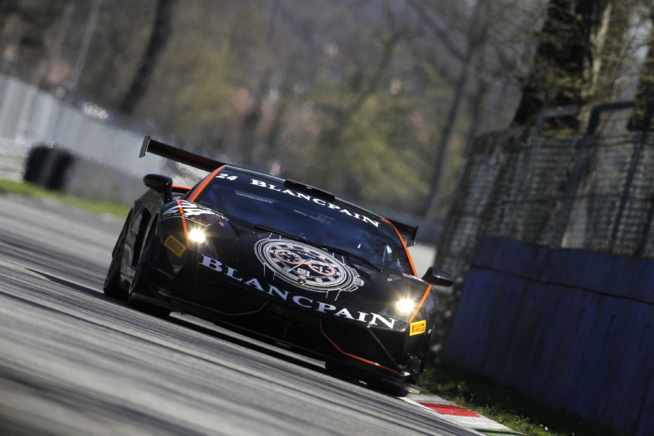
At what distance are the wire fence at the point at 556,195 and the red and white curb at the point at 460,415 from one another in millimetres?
2410

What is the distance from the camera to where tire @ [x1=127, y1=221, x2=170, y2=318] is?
8078mm

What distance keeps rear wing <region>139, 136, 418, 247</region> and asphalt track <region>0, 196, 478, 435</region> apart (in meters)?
1.22

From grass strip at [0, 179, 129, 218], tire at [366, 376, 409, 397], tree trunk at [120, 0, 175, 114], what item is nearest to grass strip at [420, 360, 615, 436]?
tire at [366, 376, 409, 397]

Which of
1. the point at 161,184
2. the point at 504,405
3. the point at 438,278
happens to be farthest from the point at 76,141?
the point at 438,278

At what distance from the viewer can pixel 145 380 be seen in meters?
5.02

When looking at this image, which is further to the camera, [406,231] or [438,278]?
[406,231]

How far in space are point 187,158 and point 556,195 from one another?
15.5 feet

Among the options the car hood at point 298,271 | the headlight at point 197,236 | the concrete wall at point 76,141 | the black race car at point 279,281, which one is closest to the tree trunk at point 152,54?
the concrete wall at point 76,141

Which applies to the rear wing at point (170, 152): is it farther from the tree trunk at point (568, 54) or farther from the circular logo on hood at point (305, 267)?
the tree trunk at point (568, 54)

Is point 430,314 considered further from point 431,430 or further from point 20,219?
point 20,219

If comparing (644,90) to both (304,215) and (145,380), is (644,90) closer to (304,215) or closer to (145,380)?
(304,215)

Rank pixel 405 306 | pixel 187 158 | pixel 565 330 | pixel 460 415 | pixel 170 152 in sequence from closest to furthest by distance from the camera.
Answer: pixel 405 306, pixel 460 415, pixel 170 152, pixel 187 158, pixel 565 330

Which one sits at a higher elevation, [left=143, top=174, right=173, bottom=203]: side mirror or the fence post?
the fence post

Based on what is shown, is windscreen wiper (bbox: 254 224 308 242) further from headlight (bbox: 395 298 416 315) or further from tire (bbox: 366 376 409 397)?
tire (bbox: 366 376 409 397)
